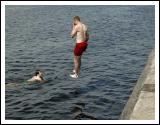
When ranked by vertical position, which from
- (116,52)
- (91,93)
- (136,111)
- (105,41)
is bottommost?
(136,111)

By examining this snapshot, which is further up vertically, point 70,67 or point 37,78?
point 70,67

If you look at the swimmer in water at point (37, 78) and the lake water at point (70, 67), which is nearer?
the lake water at point (70, 67)

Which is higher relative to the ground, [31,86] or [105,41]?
[105,41]

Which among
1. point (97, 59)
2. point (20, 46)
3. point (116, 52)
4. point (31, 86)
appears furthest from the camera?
point (20, 46)

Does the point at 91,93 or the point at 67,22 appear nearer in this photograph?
the point at 91,93

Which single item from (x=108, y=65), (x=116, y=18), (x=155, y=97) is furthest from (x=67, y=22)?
(x=155, y=97)

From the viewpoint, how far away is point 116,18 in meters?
36.8

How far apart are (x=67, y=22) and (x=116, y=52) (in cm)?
1469

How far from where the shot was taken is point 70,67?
58.6 feet

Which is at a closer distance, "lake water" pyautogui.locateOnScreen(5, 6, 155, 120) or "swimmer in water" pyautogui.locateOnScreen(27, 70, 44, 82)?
"lake water" pyautogui.locateOnScreen(5, 6, 155, 120)

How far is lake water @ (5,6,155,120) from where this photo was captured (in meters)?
11.9

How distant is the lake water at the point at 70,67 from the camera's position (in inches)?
469

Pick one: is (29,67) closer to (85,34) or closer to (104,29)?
(85,34)

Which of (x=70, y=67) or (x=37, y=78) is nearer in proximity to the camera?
(x=37, y=78)
